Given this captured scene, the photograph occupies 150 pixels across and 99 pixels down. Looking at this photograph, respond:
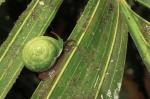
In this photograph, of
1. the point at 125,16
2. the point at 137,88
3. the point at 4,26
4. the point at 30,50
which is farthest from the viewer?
the point at 137,88

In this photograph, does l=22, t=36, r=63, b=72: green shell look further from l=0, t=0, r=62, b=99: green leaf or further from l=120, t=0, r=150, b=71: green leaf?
l=120, t=0, r=150, b=71: green leaf

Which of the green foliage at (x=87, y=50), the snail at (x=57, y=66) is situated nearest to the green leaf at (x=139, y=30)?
the green foliage at (x=87, y=50)

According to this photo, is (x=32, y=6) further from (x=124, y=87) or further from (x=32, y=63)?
(x=124, y=87)

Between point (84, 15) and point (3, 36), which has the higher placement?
point (84, 15)

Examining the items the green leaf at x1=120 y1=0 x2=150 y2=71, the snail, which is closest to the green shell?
the snail

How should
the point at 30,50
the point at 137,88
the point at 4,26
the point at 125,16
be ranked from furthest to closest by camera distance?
1. the point at 137,88
2. the point at 4,26
3. the point at 125,16
4. the point at 30,50

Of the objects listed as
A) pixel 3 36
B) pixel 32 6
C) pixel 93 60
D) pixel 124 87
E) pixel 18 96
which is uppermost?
pixel 32 6

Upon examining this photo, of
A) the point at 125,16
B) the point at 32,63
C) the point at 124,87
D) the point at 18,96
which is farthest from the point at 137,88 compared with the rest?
the point at 32,63

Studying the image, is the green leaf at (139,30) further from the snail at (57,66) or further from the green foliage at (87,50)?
the snail at (57,66)
